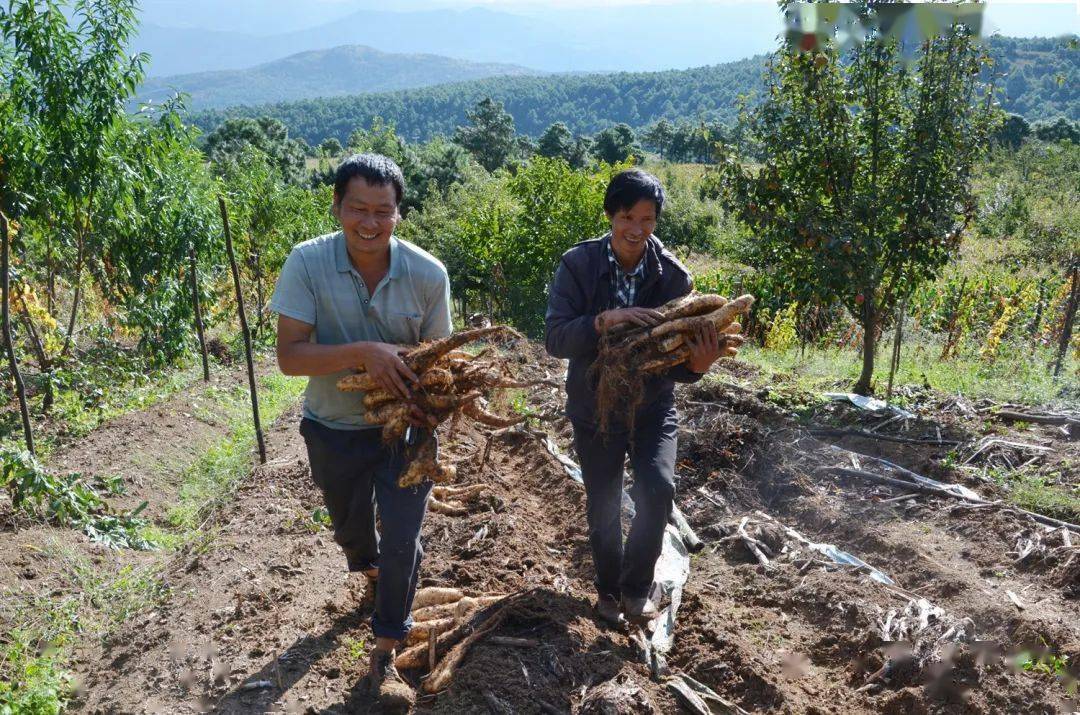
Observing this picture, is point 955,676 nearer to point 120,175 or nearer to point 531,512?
point 531,512

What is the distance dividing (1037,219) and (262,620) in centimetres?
3302

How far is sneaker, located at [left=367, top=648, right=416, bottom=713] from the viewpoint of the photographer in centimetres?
295

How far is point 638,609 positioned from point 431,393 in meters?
1.37

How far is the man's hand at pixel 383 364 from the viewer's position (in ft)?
A: 8.91

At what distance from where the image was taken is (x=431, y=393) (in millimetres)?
3049

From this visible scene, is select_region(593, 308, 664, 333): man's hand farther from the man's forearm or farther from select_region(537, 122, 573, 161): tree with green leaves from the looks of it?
select_region(537, 122, 573, 161): tree with green leaves

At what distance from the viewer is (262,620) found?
3.65 m

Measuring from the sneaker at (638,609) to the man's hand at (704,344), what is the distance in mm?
1113

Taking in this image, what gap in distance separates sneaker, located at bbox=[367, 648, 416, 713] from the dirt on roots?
0.06 metres

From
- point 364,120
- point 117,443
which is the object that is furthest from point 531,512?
point 364,120

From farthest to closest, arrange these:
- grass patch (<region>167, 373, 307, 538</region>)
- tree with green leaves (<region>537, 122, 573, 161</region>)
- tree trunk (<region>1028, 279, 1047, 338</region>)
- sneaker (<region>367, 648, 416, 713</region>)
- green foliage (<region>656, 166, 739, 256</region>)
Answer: tree with green leaves (<region>537, 122, 573, 161</region>) < green foliage (<region>656, 166, 739, 256</region>) < tree trunk (<region>1028, 279, 1047, 338</region>) < grass patch (<region>167, 373, 307, 538</region>) < sneaker (<region>367, 648, 416, 713</region>)

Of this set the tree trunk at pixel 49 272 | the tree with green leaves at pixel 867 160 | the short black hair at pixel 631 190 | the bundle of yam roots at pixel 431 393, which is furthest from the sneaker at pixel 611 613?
the tree trunk at pixel 49 272

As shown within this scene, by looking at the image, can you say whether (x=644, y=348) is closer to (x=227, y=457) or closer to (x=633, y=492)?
(x=633, y=492)

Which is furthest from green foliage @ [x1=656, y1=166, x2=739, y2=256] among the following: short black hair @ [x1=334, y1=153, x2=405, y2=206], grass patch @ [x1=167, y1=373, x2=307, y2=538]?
short black hair @ [x1=334, y1=153, x2=405, y2=206]
